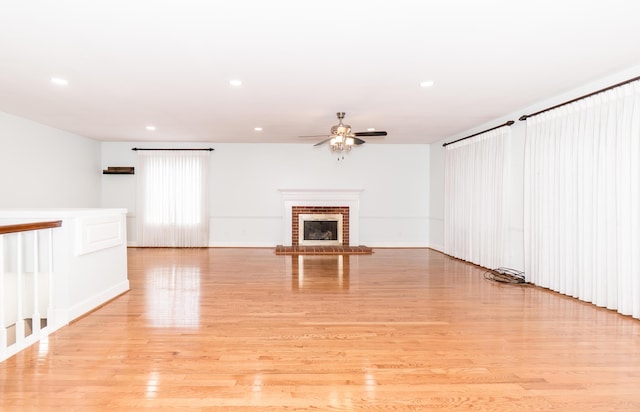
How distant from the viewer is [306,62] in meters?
3.34

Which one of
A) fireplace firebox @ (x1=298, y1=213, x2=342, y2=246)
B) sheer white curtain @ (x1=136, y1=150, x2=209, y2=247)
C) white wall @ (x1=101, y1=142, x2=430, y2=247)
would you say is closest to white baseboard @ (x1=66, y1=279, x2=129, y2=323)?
sheer white curtain @ (x1=136, y1=150, x2=209, y2=247)

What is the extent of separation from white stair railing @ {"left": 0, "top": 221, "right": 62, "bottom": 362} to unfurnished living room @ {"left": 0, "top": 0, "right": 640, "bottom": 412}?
20mm

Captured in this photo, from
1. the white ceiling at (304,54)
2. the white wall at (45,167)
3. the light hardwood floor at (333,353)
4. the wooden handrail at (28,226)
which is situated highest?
the white ceiling at (304,54)

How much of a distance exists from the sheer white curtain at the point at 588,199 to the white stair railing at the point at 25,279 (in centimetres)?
536

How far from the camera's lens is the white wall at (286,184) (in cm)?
825

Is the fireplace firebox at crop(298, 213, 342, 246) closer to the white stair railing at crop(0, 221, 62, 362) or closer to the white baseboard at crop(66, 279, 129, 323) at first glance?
the white baseboard at crop(66, 279, 129, 323)

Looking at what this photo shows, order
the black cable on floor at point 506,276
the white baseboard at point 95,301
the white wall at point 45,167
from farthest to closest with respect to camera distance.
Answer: the white wall at point 45,167 < the black cable on floor at point 506,276 < the white baseboard at point 95,301

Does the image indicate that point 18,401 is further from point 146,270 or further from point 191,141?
point 191,141

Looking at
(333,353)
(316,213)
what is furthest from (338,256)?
(333,353)

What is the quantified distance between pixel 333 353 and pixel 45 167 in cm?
660

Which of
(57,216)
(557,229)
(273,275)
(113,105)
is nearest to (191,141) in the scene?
(113,105)

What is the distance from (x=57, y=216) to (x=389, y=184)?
676cm

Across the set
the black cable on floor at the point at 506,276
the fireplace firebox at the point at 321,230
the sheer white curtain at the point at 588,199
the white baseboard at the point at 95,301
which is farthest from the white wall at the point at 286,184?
the white baseboard at the point at 95,301

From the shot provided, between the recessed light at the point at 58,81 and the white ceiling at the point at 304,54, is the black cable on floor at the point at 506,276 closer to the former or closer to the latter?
the white ceiling at the point at 304,54
